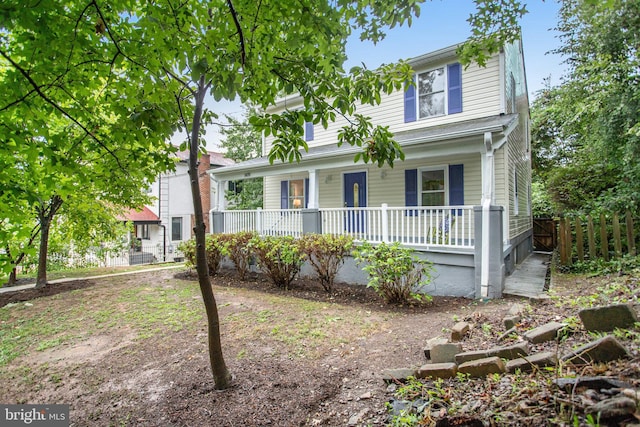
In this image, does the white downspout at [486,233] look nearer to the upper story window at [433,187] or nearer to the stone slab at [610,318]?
the upper story window at [433,187]

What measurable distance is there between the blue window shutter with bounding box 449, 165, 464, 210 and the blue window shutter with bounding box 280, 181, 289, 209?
6.53 metres

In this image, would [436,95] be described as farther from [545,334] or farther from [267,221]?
[545,334]

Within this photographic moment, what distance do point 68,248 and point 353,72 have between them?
49.8 feet

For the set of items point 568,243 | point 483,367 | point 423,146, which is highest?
point 423,146

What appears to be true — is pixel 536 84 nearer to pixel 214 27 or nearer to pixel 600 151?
pixel 600 151

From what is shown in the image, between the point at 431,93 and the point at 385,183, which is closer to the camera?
the point at 431,93

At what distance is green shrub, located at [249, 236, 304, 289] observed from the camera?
289 inches

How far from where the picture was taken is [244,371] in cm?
343

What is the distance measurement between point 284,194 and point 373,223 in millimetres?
5785

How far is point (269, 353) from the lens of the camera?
3.89 m

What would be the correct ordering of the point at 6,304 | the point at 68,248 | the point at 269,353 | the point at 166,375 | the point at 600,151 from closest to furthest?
1. the point at 166,375
2. the point at 269,353
3. the point at 6,304
4. the point at 600,151
5. the point at 68,248

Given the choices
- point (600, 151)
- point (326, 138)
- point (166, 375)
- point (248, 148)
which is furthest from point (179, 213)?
point (600, 151)

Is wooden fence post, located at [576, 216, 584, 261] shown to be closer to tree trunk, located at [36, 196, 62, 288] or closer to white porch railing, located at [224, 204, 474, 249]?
white porch railing, located at [224, 204, 474, 249]

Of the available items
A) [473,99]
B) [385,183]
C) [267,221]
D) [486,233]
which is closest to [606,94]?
[473,99]
